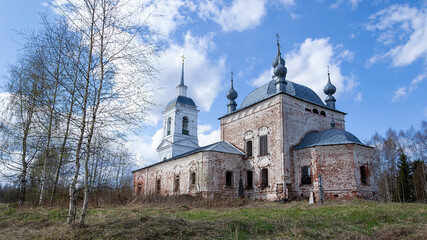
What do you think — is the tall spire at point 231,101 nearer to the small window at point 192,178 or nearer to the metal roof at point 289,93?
the metal roof at point 289,93

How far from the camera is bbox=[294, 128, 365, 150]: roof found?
1659 cm

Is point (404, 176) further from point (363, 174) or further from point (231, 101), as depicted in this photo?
point (231, 101)

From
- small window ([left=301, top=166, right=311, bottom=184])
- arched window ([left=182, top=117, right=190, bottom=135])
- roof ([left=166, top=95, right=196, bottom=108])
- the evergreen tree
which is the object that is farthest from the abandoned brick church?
roof ([left=166, top=95, right=196, bottom=108])

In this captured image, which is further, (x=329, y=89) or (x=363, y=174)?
(x=329, y=89)

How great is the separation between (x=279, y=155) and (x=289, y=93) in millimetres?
4640

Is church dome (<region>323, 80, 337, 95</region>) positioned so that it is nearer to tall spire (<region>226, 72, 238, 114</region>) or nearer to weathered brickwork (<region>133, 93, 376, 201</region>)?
weathered brickwork (<region>133, 93, 376, 201</region>)

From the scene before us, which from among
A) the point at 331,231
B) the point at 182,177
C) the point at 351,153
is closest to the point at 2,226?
the point at 331,231

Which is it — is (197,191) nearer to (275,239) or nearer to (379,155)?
(275,239)

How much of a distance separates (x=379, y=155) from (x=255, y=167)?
1519 cm

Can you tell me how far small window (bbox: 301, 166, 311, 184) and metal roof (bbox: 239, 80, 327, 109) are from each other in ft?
16.6

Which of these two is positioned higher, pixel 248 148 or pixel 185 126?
pixel 185 126

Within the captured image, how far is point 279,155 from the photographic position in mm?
17828

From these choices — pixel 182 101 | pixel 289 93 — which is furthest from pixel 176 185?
pixel 182 101

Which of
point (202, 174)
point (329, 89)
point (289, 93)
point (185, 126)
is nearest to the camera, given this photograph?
point (202, 174)
